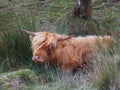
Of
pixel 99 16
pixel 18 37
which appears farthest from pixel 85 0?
pixel 18 37

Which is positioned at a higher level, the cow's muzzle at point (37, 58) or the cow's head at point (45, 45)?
the cow's head at point (45, 45)

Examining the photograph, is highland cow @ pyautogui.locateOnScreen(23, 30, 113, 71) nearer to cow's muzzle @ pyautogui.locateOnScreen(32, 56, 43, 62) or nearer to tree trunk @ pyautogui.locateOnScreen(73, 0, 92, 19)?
cow's muzzle @ pyautogui.locateOnScreen(32, 56, 43, 62)

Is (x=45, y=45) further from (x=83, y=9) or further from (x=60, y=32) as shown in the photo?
(x=83, y=9)

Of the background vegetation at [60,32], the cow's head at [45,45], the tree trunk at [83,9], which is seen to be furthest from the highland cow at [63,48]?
the tree trunk at [83,9]

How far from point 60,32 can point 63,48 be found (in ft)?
6.30

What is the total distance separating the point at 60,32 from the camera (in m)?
10.4

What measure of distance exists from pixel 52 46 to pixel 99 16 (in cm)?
483

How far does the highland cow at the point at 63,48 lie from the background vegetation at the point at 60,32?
209 millimetres

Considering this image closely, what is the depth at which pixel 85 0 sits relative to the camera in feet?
36.8

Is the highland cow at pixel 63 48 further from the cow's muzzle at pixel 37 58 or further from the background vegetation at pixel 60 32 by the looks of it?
the background vegetation at pixel 60 32

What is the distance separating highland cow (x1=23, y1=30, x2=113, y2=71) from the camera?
8297 mm

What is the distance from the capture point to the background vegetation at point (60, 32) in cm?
716

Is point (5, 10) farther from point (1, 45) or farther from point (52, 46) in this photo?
point (52, 46)

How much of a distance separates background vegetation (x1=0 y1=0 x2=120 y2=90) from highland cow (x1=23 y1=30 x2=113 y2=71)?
21cm
